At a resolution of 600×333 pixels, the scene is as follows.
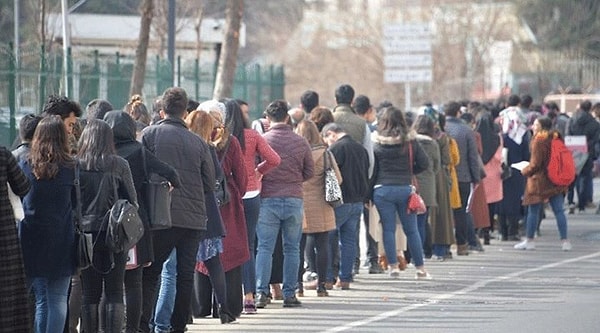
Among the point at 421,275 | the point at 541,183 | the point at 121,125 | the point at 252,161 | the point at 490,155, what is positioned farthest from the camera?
the point at 490,155

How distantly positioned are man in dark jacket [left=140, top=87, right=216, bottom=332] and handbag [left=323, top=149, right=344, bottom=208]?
306cm

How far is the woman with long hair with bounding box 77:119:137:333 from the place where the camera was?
10.5 metres

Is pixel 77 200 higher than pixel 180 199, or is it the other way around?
pixel 77 200

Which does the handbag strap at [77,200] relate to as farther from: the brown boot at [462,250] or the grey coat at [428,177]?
the brown boot at [462,250]

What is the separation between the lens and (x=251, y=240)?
13.5 m

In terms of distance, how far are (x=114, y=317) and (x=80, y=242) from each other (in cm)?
81

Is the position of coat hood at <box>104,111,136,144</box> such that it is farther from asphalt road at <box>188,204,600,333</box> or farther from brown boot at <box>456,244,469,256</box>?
brown boot at <box>456,244,469,256</box>

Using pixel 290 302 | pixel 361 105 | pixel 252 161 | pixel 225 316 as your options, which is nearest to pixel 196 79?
pixel 361 105

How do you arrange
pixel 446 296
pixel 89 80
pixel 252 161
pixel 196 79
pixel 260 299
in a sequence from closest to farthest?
pixel 252 161 < pixel 260 299 < pixel 446 296 < pixel 89 80 < pixel 196 79

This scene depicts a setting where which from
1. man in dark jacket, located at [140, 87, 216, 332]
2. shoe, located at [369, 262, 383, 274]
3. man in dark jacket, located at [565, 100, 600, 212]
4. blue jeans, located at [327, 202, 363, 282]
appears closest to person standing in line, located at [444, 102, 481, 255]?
shoe, located at [369, 262, 383, 274]

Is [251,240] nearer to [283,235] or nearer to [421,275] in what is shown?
[283,235]

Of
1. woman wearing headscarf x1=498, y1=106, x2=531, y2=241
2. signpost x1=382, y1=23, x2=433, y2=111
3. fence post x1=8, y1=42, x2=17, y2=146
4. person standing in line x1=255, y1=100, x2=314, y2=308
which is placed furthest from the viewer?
signpost x1=382, y1=23, x2=433, y2=111

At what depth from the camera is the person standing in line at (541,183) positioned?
19672mm

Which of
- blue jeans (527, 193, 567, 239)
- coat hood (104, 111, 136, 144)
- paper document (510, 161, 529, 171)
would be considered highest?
coat hood (104, 111, 136, 144)
